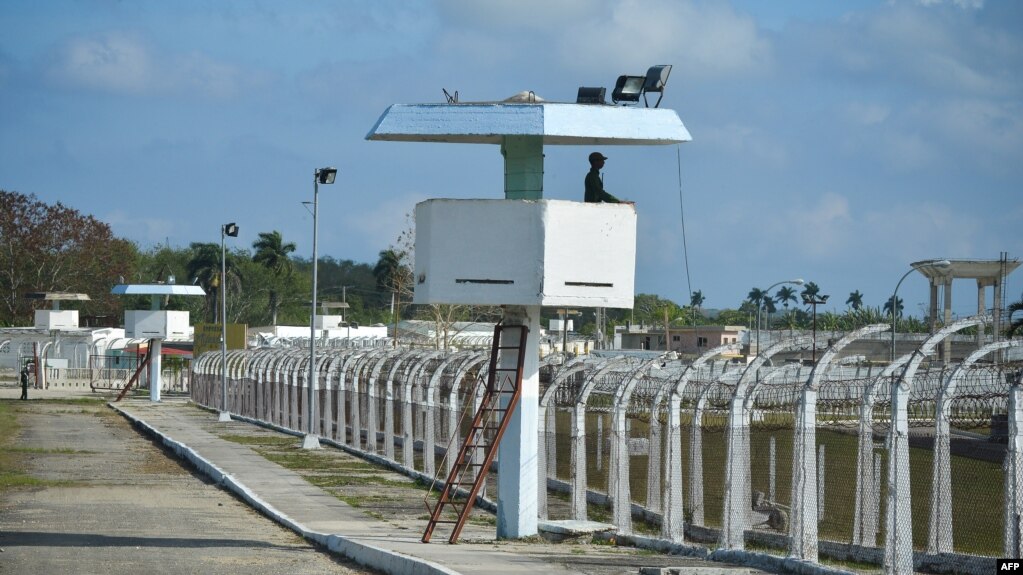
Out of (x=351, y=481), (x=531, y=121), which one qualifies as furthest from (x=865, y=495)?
(x=351, y=481)

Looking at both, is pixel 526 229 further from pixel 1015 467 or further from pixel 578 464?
pixel 1015 467

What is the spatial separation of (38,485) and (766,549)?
→ 14.3m

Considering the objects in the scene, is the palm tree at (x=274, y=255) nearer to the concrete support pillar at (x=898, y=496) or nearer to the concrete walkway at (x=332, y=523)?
the concrete walkway at (x=332, y=523)

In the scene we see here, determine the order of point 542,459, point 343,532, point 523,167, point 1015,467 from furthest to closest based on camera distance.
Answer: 1. point 542,459
2. point 343,532
3. point 523,167
4. point 1015,467

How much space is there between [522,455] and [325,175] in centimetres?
1937

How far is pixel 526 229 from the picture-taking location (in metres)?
15.2

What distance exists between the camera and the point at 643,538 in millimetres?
15164

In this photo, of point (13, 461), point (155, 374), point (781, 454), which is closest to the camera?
point (13, 461)

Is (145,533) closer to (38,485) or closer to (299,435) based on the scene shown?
(38,485)

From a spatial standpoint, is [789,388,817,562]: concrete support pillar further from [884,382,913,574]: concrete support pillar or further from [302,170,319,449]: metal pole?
[302,170,319,449]: metal pole

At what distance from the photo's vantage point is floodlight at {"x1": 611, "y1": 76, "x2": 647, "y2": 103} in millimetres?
15742

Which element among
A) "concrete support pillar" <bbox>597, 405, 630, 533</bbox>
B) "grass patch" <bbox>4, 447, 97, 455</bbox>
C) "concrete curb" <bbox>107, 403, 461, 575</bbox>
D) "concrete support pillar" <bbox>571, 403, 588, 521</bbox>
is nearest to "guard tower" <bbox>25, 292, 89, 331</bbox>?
"grass patch" <bbox>4, 447, 97, 455</bbox>

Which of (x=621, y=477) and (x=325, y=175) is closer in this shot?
(x=621, y=477)

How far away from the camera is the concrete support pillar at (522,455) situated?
A: 16031mm
